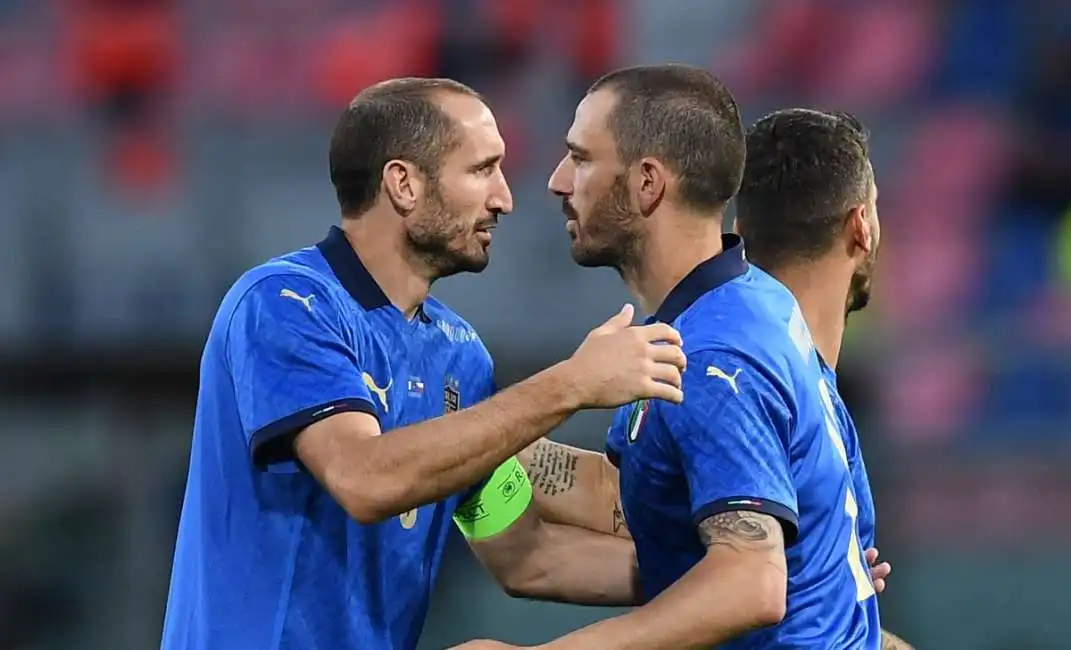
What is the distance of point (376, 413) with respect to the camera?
128 inches

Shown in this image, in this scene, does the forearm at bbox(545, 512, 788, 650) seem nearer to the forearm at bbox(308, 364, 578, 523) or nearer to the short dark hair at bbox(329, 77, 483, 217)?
the forearm at bbox(308, 364, 578, 523)

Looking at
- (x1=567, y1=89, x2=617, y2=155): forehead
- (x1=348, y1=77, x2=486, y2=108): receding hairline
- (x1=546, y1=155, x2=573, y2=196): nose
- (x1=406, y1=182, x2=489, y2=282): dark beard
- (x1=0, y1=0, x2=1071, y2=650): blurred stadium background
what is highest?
(x1=348, y1=77, x2=486, y2=108): receding hairline

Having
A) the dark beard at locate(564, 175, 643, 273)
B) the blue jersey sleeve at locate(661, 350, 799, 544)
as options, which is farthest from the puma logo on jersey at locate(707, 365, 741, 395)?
the dark beard at locate(564, 175, 643, 273)

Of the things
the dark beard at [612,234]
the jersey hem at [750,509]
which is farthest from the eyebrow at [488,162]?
the jersey hem at [750,509]

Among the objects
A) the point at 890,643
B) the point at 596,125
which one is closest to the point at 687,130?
the point at 596,125

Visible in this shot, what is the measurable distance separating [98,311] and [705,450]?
21.0ft

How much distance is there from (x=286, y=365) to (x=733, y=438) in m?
0.87

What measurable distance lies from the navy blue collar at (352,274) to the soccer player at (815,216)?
89 centimetres

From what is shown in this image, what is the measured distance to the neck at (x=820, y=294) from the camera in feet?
12.5

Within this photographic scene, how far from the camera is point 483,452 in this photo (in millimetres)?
3031

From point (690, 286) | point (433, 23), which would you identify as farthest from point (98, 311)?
point (690, 286)

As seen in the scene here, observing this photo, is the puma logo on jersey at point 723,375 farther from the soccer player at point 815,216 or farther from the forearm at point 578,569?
the forearm at point 578,569

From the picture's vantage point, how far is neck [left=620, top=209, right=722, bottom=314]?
335 centimetres

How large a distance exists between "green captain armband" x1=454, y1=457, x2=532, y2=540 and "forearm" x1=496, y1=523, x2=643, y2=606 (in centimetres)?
11
